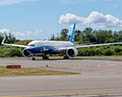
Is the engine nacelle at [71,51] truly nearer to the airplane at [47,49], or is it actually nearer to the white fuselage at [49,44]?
the airplane at [47,49]

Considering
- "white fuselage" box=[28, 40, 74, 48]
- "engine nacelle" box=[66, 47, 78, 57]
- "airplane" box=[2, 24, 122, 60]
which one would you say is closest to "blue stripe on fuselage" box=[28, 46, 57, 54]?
"airplane" box=[2, 24, 122, 60]

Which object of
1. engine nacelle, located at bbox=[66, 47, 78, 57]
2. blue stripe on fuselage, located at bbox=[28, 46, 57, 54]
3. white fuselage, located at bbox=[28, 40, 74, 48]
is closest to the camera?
blue stripe on fuselage, located at bbox=[28, 46, 57, 54]

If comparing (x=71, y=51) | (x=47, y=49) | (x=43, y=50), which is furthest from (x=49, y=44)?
(x=71, y=51)

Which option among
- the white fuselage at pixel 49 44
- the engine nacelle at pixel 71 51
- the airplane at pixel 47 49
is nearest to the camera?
the airplane at pixel 47 49

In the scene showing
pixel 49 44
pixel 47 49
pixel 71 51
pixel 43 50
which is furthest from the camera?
pixel 71 51

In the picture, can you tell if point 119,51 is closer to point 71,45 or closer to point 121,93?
point 71,45

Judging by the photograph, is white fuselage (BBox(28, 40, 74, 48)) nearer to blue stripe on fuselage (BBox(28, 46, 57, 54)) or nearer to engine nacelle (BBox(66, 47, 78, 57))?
blue stripe on fuselage (BBox(28, 46, 57, 54))

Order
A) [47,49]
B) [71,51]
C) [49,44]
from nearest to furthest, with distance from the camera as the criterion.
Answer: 1. [47,49]
2. [49,44]
3. [71,51]

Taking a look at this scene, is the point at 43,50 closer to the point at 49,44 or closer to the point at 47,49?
the point at 47,49

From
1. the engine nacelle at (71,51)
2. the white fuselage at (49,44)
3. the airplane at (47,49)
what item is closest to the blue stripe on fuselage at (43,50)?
the airplane at (47,49)

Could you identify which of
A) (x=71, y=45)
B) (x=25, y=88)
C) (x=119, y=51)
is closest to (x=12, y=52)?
(x=71, y=45)

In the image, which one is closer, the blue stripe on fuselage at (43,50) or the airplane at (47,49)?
the blue stripe on fuselage at (43,50)

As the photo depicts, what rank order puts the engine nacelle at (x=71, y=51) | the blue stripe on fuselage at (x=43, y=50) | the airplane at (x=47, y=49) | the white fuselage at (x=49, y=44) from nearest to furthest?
the blue stripe on fuselage at (x=43, y=50)
the airplane at (x=47, y=49)
the white fuselage at (x=49, y=44)
the engine nacelle at (x=71, y=51)

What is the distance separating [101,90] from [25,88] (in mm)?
3587
